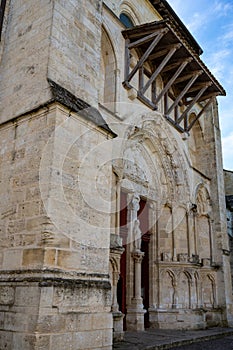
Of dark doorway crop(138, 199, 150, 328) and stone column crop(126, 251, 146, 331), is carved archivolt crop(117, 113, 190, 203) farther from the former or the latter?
stone column crop(126, 251, 146, 331)

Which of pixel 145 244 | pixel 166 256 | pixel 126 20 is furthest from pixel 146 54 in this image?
pixel 166 256

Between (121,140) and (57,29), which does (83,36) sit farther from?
(121,140)

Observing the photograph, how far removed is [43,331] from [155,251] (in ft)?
16.7

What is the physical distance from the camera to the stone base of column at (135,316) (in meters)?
6.92

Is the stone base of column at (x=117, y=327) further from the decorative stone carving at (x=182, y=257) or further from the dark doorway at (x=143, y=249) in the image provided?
the decorative stone carving at (x=182, y=257)

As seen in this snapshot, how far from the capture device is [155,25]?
746cm

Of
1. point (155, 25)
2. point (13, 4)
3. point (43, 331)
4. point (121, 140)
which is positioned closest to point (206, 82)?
point (155, 25)

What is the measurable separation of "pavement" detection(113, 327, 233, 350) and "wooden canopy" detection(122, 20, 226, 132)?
184 inches

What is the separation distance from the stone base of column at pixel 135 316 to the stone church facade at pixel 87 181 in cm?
3

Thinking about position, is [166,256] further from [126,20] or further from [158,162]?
[126,20]

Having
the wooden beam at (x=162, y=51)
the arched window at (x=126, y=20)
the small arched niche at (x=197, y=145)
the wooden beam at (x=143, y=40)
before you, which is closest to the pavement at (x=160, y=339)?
the small arched niche at (x=197, y=145)

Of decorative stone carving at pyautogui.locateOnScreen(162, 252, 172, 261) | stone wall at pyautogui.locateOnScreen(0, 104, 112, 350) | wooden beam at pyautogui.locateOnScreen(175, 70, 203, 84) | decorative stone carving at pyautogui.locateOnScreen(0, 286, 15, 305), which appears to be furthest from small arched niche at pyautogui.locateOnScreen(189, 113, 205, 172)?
decorative stone carving at pyautogui.locateOnScreen(0, 286, 15, 305)

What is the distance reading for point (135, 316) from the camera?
273 inches

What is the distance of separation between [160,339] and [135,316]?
0.87 m
